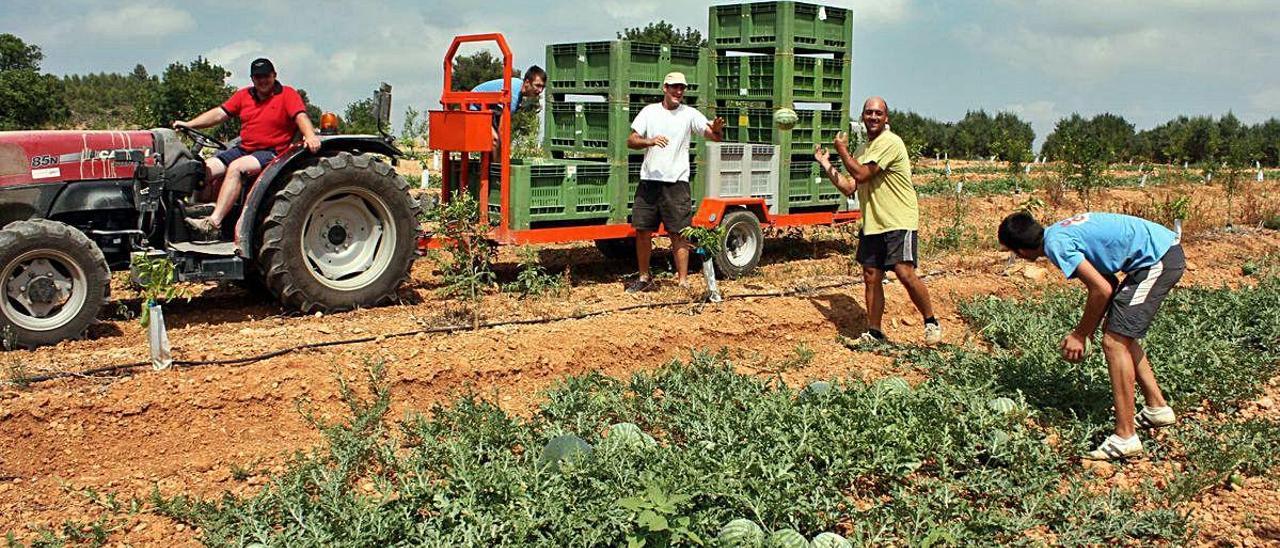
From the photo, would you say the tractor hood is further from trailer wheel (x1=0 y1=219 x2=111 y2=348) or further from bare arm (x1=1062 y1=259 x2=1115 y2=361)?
bare arm (x1=1062 y1=259 x2=1115 y2=361)

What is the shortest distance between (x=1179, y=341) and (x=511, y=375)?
434 centimetres

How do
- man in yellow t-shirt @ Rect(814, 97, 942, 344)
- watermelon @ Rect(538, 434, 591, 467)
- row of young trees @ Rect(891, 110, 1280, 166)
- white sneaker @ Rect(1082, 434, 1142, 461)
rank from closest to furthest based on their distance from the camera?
watermelon @ Rect(538, 434, 591, 467), white sneaker @ Rect(1082, 434, 1142, 461), man in yellow t-shirt @ Rect(814, 97, 942, 344), row of young trees @ Rect(891, 110, 1280, 166)

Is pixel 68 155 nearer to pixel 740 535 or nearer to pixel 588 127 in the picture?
pixel 588 127

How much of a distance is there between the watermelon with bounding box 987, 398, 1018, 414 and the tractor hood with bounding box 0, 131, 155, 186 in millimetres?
5687

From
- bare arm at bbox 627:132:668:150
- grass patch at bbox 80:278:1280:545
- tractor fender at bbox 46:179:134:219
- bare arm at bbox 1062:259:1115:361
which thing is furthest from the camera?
bare arm at bbox 627:132:668:150

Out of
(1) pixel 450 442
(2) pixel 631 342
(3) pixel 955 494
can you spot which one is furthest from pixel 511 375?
(3) pixel 955 494

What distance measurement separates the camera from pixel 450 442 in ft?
15.5

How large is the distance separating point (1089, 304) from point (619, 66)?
5.12 m

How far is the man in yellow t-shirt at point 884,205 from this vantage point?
24.2ft

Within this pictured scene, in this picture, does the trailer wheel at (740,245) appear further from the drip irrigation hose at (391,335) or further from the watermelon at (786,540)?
the watermelon at (786,540)

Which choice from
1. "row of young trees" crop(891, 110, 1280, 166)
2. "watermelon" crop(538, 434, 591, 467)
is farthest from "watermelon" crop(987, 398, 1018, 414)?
"row of young trees" crop(891, 110, 1280, 166)

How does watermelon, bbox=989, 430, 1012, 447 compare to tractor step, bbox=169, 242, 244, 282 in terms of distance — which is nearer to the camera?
watermelon, bbox=989, 430, 1012, 447

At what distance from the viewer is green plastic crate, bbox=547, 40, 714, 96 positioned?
371 inches

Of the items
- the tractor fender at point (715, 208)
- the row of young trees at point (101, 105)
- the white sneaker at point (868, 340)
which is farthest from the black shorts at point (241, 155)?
the row of young trees at point (101, 105)
